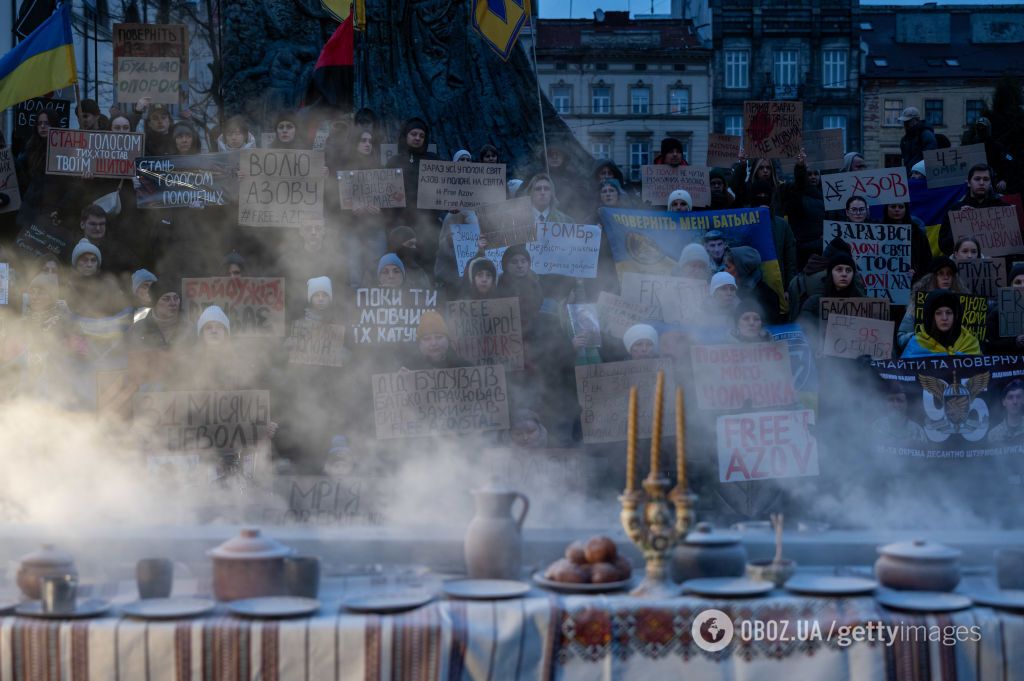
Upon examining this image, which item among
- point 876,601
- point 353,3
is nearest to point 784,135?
point 353,3

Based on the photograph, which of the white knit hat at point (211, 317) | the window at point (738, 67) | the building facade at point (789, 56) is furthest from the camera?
the window at point (738, 67)

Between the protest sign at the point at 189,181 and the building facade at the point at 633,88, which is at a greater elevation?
the building facade at the point at 633,88

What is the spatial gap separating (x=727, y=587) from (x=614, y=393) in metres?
3.39

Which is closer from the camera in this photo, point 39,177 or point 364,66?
point 39,177

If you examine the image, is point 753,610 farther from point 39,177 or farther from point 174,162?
point 39,177

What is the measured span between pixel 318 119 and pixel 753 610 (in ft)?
24.0

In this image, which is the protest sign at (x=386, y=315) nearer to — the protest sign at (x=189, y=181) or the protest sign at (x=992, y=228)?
the protest sign at (x=189, y=181)

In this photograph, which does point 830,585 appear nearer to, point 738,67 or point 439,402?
point 439,402

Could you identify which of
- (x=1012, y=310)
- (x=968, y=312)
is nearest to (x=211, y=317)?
(x=968, y=312)

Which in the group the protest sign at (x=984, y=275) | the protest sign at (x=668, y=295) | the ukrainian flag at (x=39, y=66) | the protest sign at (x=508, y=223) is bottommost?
the protest sign at (x=668, y=295)

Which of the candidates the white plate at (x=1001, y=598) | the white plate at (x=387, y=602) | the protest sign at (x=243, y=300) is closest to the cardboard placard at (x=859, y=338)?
the protest sign at (x=243, y=300)

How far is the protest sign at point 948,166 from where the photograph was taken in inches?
429

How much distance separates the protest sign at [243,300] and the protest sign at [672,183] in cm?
310

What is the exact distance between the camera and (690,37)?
2090 inches
